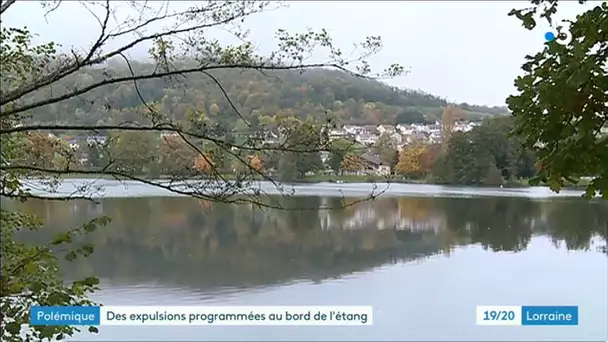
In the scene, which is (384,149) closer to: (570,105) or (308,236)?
(570,105)

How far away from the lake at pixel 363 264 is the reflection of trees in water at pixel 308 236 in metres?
0.03

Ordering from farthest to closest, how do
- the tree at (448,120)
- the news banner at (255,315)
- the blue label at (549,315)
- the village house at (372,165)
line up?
1. the tree at (448,120)
2. the blue label at (549,315)
3. the news banner at (255,315)
4. the village house at (372,165)

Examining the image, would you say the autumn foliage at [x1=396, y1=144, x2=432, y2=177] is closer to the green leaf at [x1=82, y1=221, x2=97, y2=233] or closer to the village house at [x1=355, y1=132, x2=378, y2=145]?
the village house at [x1=355, y1=132, x2=378, y2=145]

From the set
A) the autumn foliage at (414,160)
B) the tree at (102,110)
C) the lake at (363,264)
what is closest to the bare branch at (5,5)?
the tree at (102,110)

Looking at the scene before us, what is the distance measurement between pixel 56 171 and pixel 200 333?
4.05 meters

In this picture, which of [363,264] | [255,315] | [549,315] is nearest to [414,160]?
[549,315]

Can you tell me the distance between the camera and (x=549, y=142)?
1.50m

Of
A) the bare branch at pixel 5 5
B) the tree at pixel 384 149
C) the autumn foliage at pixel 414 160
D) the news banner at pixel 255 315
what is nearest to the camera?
the bare branch at pixel 5 5

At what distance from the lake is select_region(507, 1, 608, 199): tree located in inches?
67.0

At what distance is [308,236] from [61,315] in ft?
26.9

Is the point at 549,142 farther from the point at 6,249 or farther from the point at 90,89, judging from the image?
the point at 6,249

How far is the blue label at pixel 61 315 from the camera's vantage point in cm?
193

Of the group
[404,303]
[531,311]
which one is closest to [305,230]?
[404,303]

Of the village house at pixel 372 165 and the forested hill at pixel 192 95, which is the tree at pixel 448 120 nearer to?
the village house at pixel 372 165
